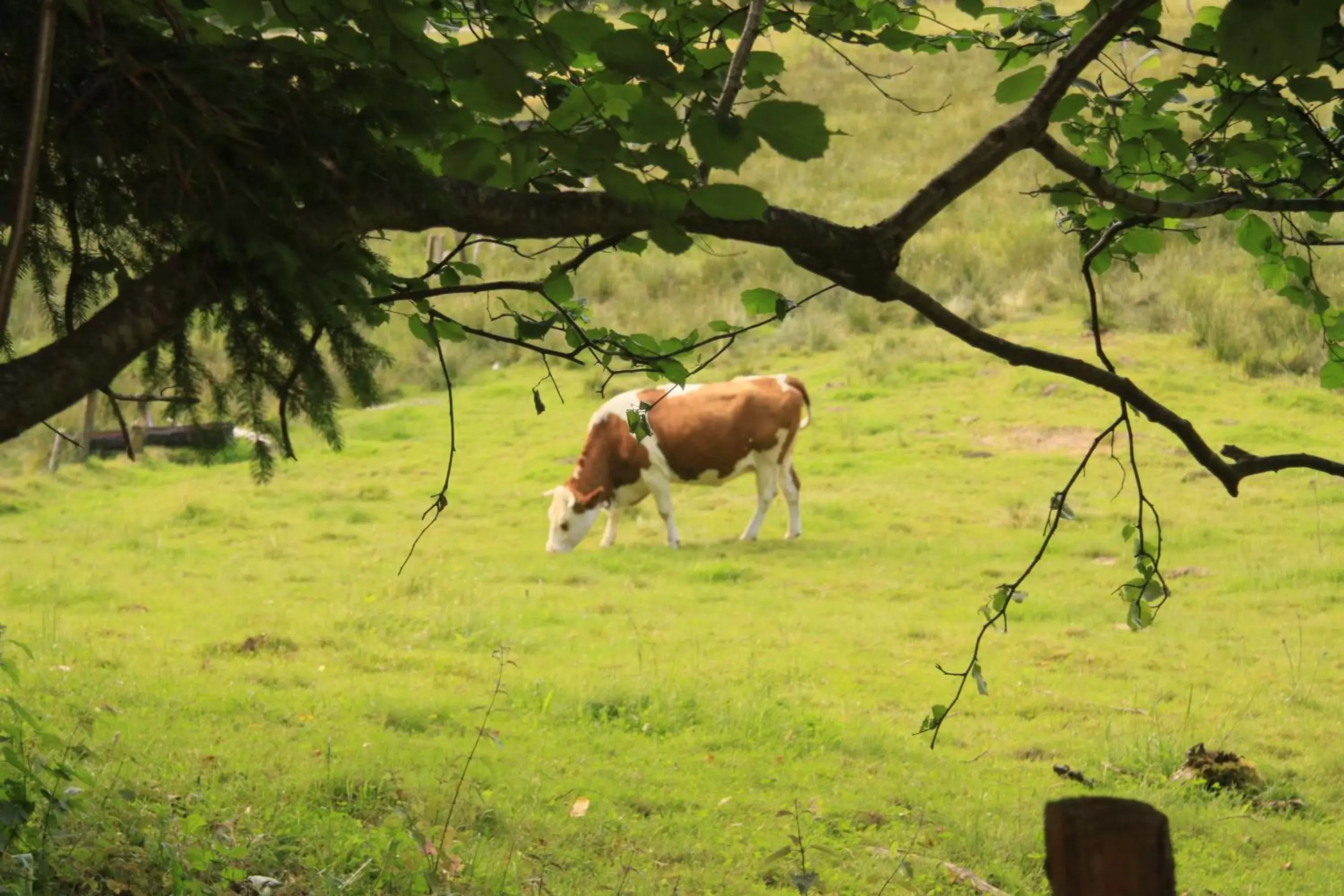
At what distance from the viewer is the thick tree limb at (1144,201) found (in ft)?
11.7

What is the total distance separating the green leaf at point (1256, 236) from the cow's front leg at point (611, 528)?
937cm

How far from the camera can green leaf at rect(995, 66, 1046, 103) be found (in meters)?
3.58

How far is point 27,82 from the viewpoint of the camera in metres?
2.48

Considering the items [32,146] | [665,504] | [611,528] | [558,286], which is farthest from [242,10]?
[611,528]

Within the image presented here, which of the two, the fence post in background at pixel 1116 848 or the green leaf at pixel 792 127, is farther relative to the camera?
the green leaf at pixel 792 127

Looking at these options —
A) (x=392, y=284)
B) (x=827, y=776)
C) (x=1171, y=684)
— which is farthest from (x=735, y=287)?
(x=392, y=284)

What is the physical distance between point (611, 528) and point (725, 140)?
467 inches

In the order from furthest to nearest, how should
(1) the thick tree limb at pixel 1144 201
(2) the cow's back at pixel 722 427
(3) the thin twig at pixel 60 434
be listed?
(2) the cow's back at pixel 722 427, (1) the thick tree limb at pixel 1144 201, (3) the thin twig at pixel 60 434

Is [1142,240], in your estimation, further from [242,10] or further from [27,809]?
[27,809]

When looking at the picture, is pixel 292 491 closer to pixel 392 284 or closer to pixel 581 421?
pixel 581 421

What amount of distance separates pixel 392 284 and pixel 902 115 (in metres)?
36.7

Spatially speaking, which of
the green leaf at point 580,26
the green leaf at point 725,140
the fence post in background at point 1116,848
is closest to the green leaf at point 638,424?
the green leaf at point 580,26

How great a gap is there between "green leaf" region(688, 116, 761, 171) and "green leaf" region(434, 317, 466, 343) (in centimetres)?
177

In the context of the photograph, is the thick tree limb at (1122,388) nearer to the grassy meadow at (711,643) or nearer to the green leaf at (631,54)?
the grassy meadow at (711,643)
